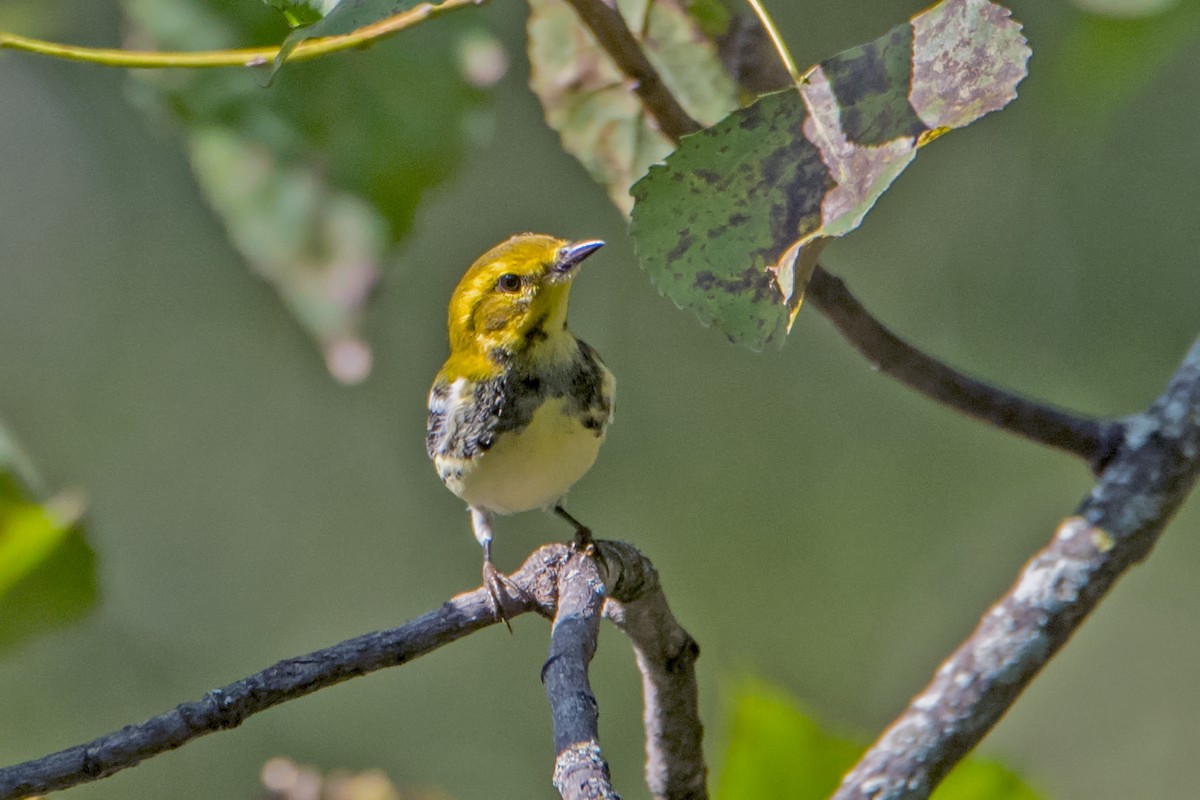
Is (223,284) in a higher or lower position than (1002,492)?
higher

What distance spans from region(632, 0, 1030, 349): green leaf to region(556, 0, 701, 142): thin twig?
39 centimetres

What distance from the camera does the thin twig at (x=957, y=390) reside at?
1.26 metres

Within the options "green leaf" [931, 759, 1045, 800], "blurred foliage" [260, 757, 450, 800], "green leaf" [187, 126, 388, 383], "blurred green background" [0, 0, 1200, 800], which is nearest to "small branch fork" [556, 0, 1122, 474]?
"green leaf" [187, 126, 388, 383]

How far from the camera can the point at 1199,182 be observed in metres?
4.94

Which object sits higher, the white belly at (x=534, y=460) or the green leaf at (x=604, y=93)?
the green leaf at (x=604, y=93)

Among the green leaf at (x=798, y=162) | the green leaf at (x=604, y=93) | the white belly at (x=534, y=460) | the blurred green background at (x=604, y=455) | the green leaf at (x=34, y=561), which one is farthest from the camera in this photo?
the blurred green background at (x=604, y=455)

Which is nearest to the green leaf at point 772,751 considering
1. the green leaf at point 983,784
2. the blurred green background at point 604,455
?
the green leaf at point 983,784

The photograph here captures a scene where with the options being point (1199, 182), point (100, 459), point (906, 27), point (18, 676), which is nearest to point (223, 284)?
point (100, 459)

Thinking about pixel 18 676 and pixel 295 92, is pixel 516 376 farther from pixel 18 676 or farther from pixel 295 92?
pixel 18 676

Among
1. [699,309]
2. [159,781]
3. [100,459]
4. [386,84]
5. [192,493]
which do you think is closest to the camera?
[699,309]

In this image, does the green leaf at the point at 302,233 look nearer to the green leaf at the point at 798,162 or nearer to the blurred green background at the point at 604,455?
the green leaf at the point at 798,162

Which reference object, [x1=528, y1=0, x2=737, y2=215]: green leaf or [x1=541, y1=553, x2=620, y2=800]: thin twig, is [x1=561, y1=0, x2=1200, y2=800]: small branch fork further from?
[x1=541, y1=553, x2=620, y2=800]: thin twig

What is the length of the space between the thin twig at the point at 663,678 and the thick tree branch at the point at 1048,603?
19 centimetres

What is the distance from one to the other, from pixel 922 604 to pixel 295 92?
14.8ft
